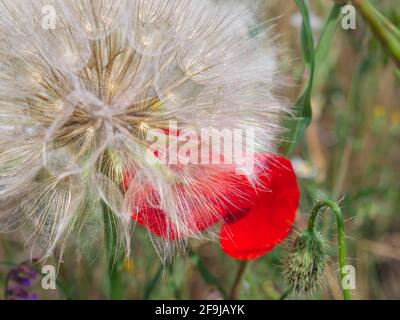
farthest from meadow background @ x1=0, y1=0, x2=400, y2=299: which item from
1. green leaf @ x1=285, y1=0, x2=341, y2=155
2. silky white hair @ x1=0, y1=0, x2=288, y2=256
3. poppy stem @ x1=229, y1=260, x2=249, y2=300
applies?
silky white hair @ x1=0, y1=0, x2=288, y2=256

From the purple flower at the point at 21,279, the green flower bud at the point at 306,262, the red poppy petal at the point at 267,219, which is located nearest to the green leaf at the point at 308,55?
the red poppy petal at the point at 267,219

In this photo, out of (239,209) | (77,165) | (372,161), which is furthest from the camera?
(372,161)

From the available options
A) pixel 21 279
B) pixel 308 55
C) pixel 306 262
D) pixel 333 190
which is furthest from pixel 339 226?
pixel 333 190

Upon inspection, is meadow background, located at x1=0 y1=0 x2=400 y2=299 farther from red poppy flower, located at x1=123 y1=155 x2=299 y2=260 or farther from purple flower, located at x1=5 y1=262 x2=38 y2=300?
red poppy flower, located at x1=123 y1=155 x2=299 y2=260

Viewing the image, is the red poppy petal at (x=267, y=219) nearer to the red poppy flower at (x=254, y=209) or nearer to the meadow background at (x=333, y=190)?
the red poppy flower at (x=254, y=209)

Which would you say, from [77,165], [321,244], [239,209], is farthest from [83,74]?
[321,244]

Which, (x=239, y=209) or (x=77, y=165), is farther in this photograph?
(x=239, y=209)

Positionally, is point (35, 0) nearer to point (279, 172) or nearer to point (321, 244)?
point (279, 172)
